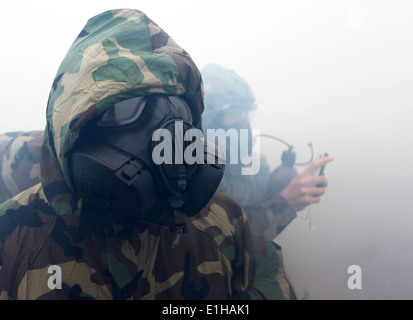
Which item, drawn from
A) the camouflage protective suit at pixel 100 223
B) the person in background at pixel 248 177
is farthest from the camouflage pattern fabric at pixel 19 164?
the person in background at pixel 248 177

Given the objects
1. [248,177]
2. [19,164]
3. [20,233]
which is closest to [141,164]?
[20,233]

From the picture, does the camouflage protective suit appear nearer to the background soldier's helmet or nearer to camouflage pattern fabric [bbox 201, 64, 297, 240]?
camouflage pattern fabric [bbox 201, 64, 297, 240]

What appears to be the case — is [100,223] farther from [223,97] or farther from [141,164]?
[223,97]

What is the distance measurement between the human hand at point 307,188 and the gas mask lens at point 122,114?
0.91 meters

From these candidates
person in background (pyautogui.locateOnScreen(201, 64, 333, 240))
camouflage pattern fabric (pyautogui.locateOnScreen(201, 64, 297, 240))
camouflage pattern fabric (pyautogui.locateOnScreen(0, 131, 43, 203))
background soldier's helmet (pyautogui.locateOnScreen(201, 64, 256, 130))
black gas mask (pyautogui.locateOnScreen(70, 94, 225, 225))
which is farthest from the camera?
background soldier's helmet (pyautogui.locateOnScreen(201, 64, 256, 130))

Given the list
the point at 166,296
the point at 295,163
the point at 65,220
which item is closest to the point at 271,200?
the point at 295,163

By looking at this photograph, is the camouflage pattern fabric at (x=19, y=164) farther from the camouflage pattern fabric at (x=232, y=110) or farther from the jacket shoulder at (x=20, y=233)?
the camouflage pattern fabric at (x=232, y=110)

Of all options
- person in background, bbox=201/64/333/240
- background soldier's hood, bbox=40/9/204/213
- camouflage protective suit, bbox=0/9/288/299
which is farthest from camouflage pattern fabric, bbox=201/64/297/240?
background soldier's hood, bbox=40/9/204/213

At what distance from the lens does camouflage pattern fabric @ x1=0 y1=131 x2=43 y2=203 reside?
897mm

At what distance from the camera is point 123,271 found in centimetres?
53

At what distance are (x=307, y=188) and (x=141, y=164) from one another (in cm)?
93

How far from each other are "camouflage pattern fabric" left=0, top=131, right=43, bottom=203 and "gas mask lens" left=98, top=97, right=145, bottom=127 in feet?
1.78

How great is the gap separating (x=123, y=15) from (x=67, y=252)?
19.1 inches

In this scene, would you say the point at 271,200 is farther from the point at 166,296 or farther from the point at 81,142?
the point at 81,142
